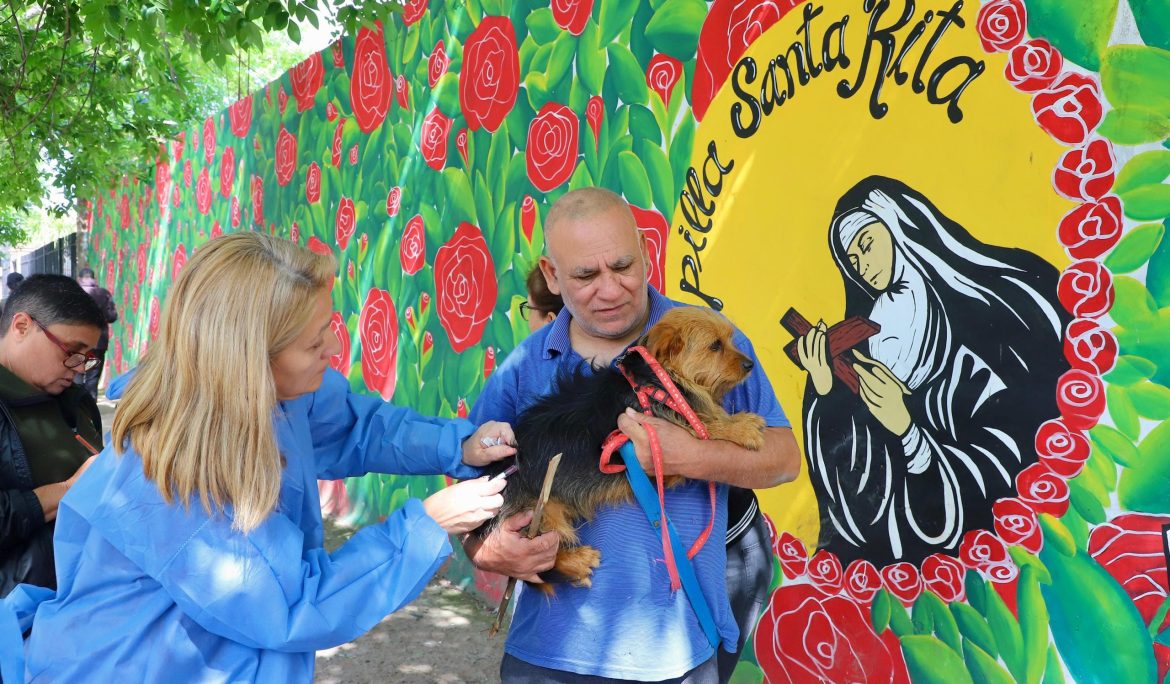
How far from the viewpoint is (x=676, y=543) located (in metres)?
2.12

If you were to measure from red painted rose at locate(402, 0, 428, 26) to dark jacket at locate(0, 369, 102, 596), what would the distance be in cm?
466

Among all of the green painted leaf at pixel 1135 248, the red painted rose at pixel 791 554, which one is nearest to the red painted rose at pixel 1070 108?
the green painted leaf at pixel 1135 248

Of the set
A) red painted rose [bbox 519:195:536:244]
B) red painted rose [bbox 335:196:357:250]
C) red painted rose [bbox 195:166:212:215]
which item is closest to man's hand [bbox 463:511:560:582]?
red painted rose [bbox 519:195:536:244]

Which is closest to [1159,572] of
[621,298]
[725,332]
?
[725,332]

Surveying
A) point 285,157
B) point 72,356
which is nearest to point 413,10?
point 285,157

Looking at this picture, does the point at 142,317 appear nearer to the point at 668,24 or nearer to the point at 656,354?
the point at 668,24

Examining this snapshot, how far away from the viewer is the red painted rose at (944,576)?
128 inches

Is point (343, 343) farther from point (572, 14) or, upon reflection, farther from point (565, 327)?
point (565, 327)

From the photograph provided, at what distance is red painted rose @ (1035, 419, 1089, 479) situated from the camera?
2.91 m

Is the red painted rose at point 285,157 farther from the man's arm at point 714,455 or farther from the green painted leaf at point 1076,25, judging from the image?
the man's arm at point 714,455

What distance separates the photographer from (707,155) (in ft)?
14.0

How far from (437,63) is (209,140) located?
24.2ft

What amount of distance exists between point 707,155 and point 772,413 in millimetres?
2151

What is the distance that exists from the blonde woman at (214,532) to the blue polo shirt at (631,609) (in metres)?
0.45
